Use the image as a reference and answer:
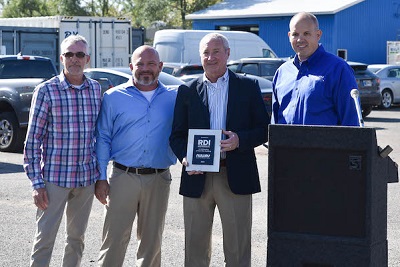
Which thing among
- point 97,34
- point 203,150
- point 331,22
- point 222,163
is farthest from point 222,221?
point 331,22

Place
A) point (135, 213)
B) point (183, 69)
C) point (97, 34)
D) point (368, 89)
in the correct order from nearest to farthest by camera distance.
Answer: point (135, 213)
point (183, 69)
point (368, 89)
point (97, 34)

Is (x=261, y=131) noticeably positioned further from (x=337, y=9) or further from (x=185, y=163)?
(x=337, y=9)

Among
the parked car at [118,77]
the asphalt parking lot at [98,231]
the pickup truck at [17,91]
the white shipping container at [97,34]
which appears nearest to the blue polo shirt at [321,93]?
the asphalt parking lot at [98,231]

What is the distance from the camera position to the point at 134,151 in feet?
19.1

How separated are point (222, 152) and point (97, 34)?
2150 cm

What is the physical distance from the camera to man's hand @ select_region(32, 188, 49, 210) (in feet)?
18.1

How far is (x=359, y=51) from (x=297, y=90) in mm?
35460

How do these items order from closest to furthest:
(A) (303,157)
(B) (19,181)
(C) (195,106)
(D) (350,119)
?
1. (A) (303,157)
2. (D) (350,119)
3. (C) (195,106)
4. (B) (19,181)

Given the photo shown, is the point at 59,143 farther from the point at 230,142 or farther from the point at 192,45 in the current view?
the point at 192,45

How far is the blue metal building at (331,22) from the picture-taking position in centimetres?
3869

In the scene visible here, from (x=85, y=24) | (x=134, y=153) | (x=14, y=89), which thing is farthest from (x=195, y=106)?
(x=85, y=24)

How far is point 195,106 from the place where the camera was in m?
5.63

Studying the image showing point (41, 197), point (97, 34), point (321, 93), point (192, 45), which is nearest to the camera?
point (321, 93)

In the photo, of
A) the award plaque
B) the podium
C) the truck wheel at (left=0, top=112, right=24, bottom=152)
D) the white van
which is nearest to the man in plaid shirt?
the award plaque
